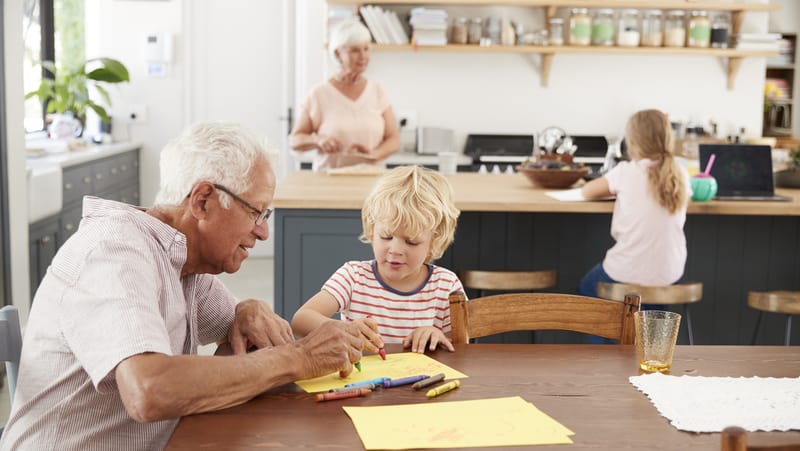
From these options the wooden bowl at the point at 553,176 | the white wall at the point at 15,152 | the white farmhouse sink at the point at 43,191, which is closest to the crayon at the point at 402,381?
the wooden bowl at the point at 553,176

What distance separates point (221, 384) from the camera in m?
1.51

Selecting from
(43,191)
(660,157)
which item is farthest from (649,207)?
(43,191)

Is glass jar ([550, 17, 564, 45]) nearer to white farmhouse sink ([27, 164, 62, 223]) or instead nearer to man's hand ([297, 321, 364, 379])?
white farmhouse sink ([27, 164, 62, 223])

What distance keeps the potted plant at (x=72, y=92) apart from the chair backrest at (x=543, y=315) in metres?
4.67

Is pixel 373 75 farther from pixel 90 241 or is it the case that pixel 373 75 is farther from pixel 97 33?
pixel 90 241

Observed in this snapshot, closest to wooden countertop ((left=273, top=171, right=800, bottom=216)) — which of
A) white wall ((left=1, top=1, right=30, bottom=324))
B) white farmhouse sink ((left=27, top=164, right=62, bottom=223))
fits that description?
white wall ((left=1, top=1, right=30, bottom=324))

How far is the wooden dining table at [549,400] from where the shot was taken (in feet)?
4.65

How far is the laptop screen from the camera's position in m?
3.85

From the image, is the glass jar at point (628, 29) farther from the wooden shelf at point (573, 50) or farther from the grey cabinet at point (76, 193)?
the grey cabinet at point (76, 193)

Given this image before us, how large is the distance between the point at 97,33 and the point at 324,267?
410 centimetres

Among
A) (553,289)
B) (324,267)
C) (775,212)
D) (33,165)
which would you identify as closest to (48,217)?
(33,165)

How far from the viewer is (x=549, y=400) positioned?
5.36 ft

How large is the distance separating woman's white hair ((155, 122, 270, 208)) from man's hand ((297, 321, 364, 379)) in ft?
0.94

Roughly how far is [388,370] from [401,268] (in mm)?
543
